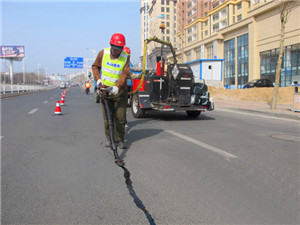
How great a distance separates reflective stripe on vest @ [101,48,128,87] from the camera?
188 inches

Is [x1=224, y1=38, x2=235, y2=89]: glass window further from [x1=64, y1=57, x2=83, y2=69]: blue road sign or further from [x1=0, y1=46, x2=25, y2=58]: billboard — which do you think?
[x1=0, y1=46, x2=25, y2=58]: billboard

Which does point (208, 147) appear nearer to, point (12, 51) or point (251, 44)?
point (251, 44)

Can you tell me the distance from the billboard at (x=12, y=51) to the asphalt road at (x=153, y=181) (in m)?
82.3

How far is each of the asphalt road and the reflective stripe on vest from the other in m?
1.34

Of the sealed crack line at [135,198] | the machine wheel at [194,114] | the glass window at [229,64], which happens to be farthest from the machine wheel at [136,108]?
the glass window at [229,64]

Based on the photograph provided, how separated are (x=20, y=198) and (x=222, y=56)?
50.1 m

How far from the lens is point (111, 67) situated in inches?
188

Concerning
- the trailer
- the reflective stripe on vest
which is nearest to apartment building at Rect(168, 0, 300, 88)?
the trailer

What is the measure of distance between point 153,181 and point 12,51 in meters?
87.1

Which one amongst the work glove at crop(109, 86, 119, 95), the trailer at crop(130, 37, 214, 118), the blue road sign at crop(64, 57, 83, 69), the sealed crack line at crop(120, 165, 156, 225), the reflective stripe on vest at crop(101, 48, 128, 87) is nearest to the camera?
the sealed crack line at crop(120, 165, 156, 225)

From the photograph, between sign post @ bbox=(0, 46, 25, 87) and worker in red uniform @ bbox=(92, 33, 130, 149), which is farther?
sign post @ bbox=(0, 46, 25, 87)

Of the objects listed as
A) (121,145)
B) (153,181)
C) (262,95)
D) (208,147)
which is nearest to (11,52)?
(262,95)

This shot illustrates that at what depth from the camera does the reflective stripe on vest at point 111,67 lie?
4770mm

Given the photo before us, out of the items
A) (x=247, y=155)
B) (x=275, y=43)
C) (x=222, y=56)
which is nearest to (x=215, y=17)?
(x=222, y=56)
